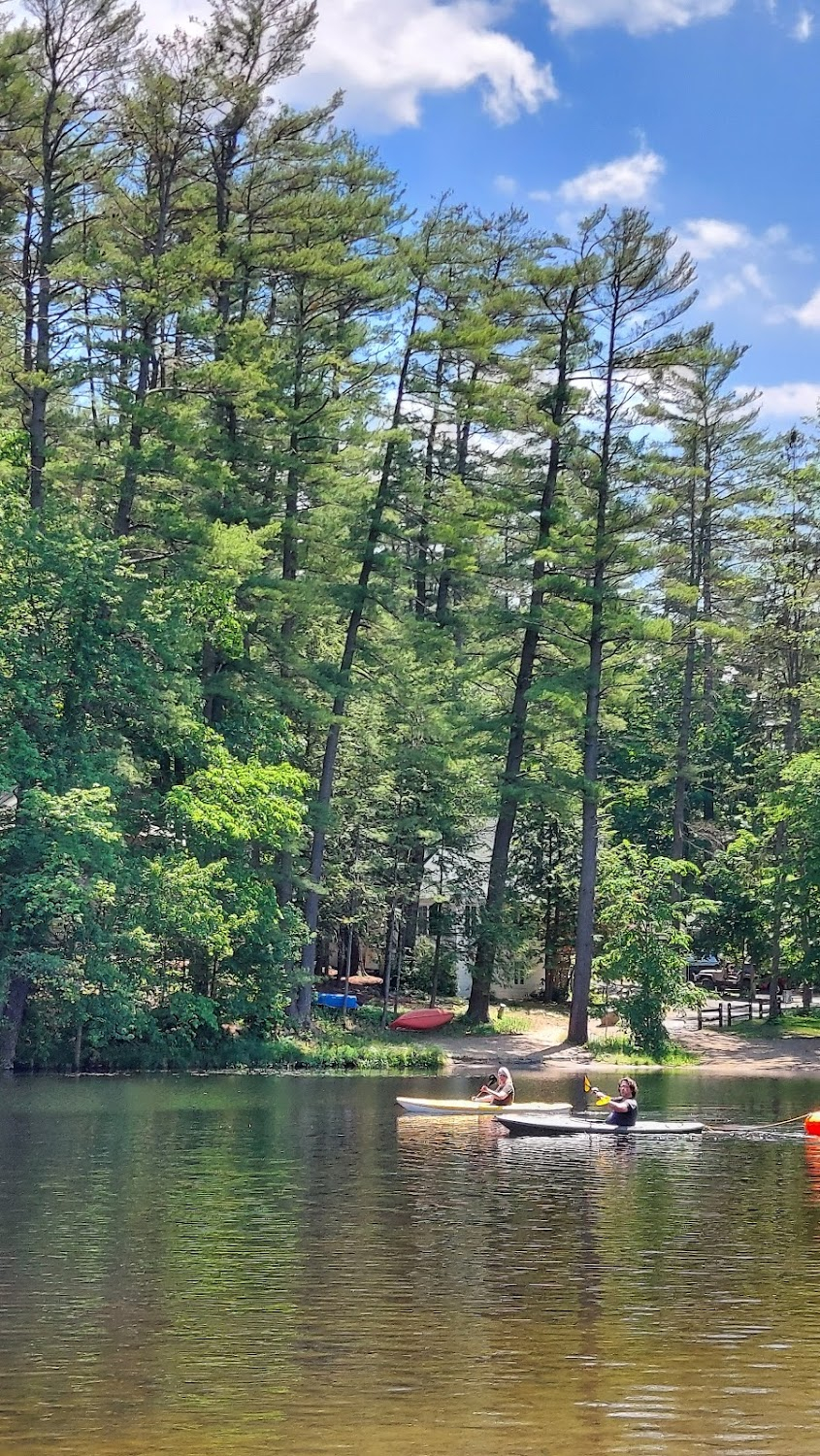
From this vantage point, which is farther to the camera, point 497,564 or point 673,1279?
point 497,564

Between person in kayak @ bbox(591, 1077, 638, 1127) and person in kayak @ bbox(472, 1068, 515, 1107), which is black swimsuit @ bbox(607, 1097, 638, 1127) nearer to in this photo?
person in kayak @ bbox(591, 1077, 638, 1127)

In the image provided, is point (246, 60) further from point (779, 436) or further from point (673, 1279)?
point (673, 1279)

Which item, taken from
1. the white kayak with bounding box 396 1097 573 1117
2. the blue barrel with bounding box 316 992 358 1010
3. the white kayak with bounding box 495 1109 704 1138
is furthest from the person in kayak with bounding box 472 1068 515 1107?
the blue barrel with bounding box 316 992 358 1010

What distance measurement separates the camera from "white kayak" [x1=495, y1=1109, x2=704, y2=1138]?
22734 millimetres

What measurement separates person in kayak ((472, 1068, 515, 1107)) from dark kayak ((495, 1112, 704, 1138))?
132 centimetres

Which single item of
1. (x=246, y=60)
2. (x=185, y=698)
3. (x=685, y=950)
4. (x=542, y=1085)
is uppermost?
(x=246, y=60)

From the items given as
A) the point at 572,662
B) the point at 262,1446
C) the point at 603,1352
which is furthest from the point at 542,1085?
the point at 262,1446

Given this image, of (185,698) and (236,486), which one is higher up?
(236,486)

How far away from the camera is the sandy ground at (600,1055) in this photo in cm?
3544

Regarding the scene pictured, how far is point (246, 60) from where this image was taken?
34594mm

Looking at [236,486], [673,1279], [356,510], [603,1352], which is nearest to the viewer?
[603,1352]

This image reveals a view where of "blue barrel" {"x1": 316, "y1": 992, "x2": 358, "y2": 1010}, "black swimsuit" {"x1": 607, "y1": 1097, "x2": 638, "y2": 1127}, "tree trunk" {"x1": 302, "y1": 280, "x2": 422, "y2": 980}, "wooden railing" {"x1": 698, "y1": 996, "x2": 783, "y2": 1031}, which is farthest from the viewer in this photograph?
"wooden railing" {"x1": 698, "y1": 996, "x2": 783, "y2": 1031}

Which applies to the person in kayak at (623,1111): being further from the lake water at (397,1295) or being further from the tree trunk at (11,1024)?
the tree trunk at (11,1024)

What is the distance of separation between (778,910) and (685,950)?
490 centimetres
